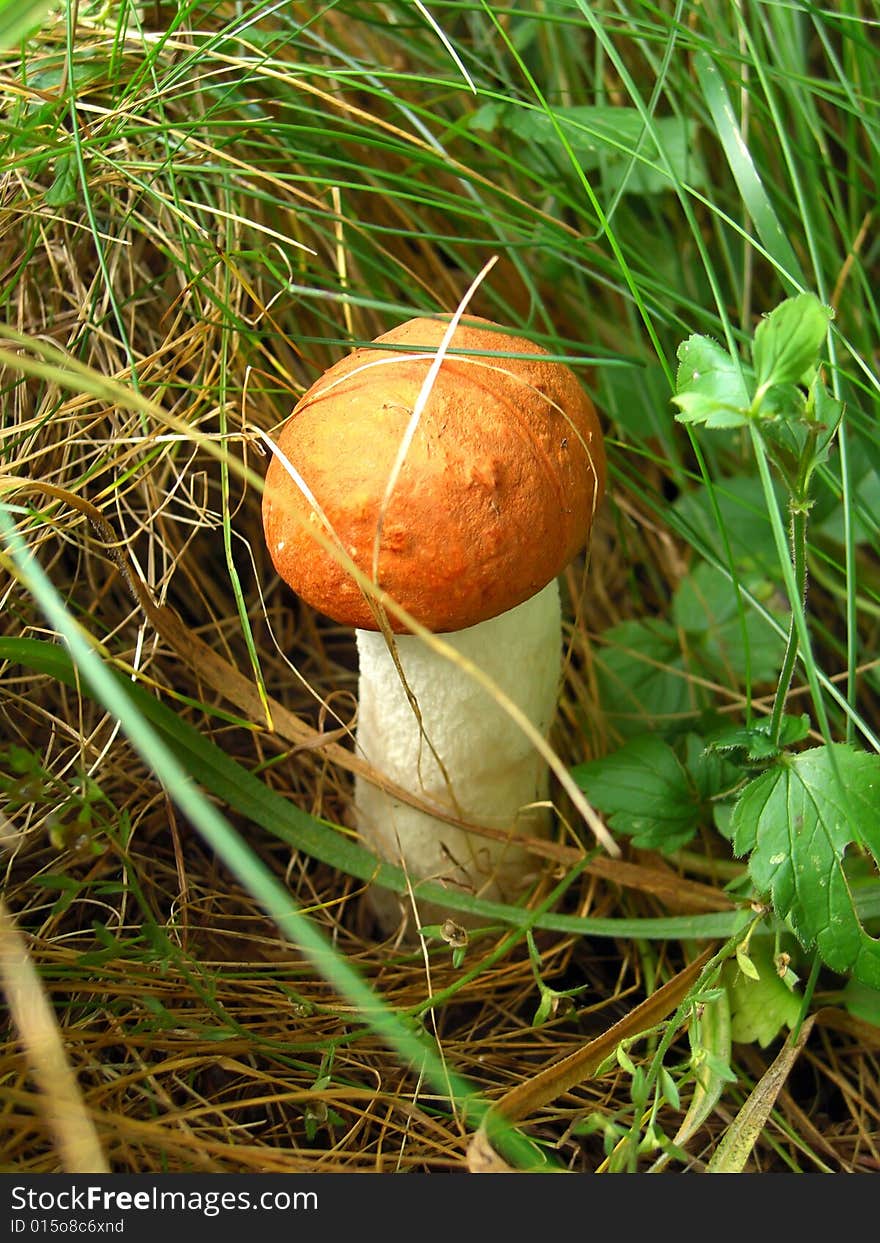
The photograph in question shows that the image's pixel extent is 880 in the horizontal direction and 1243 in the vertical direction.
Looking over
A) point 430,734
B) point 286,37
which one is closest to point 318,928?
point 430,734

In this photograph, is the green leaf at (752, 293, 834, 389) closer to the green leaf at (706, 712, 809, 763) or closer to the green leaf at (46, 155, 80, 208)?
the green leaf at (706, 712, 809, 763)

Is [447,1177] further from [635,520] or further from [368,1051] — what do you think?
[635,520]

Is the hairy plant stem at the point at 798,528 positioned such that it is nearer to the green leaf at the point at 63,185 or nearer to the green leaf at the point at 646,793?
the green leaf at the point at 646,793

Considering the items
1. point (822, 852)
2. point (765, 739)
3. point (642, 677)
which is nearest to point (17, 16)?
point (765, 739)

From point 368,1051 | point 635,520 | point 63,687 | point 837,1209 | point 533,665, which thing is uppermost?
point 63,687

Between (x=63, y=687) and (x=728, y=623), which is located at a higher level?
(x=63, y=687)

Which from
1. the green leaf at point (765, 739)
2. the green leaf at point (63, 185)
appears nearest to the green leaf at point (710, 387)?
the green leaf at point (765, 739)
